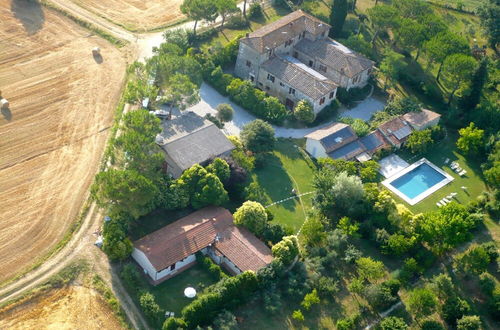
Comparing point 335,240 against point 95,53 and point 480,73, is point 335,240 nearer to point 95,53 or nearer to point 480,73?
point 480,73

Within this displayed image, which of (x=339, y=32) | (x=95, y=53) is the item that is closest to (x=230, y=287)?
(x=95, y=53)

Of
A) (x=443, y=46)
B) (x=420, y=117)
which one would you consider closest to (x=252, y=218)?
(x=420, y=117)

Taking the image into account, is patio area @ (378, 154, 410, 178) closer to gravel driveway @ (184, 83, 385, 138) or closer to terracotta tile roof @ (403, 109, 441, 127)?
terracotta tile roof @ (403, 109, 441, 127)

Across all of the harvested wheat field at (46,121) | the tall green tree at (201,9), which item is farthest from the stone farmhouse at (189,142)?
the tall green tree at (201,9)

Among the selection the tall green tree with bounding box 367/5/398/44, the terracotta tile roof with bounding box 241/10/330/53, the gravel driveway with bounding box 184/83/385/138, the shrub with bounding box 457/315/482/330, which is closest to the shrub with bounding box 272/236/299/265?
the shrub with bounding box 457/315/482/330

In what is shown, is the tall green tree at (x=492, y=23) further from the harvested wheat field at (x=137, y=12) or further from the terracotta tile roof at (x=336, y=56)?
the harvested wheat field at (x=137, y=12)
